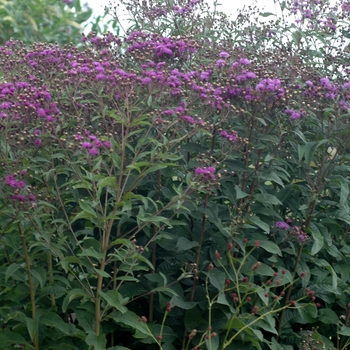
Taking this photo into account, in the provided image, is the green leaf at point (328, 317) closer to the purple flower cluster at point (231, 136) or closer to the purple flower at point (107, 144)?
the purple flower cluster at point (231, 136)

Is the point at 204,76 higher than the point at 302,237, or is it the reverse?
the point at 204,76

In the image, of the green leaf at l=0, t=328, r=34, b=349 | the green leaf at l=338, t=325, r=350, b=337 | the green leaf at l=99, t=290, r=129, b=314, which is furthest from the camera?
the green leaf at l=338, t=325, r=350, b=337

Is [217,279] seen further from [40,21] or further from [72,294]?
[40,21]

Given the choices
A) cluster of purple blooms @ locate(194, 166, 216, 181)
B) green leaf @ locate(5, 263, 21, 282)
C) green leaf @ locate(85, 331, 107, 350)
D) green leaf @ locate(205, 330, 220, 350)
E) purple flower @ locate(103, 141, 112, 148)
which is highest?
purple flower @ locate(103, 141, 112, 148)

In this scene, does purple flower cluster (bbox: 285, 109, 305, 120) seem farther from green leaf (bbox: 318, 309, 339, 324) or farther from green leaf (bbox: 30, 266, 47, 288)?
green leaf (bbox: 30, 266, 47, 288)

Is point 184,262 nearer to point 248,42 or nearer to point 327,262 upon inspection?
point 327,262

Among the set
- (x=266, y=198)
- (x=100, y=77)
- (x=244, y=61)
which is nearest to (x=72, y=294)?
(x=100, y=77)

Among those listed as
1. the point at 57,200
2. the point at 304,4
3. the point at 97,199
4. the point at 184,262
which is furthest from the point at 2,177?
the point at 304,4

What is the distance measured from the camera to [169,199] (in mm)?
4367

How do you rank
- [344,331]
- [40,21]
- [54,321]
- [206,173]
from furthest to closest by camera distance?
1. [40,21]
2. [344,331]
3. [54,321]
4. [206,173]

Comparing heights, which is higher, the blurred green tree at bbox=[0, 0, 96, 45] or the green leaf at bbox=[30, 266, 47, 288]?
the blurred green tree at bbox=[0, 0, 96, 45]

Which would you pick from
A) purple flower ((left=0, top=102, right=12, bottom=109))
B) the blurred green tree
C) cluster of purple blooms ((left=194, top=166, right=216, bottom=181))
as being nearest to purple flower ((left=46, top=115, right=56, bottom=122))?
purple flower ((left=0, top=102, right=12, bottom=109))

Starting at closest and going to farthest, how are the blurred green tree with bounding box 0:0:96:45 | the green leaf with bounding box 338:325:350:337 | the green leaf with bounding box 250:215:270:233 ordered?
1. the green leaf with bounding box 250:215:270:233
2. the green leaf with bounding box 338:325:350:337
3. the blurred green tree with bounding box 0:0:96:45

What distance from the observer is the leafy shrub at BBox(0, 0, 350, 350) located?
3857mm
